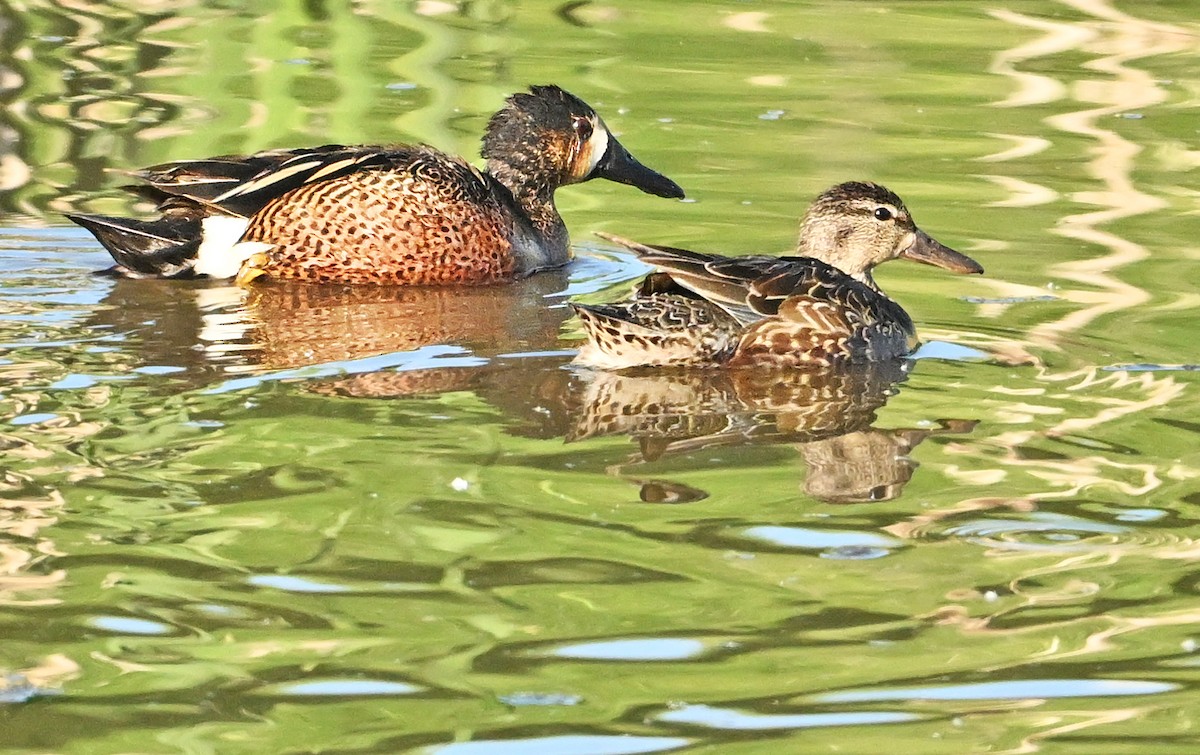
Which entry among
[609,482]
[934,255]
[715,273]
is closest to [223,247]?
[715,273]

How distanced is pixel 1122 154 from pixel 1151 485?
5703mm

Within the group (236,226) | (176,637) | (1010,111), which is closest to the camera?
(176,637)

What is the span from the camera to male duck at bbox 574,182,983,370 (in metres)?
7.71

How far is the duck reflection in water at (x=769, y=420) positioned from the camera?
6305 millimetres

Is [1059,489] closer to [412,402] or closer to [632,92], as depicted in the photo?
[412,402]

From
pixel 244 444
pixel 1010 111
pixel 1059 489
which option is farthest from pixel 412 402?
pixel 1010 111

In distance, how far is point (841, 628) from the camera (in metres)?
4.98

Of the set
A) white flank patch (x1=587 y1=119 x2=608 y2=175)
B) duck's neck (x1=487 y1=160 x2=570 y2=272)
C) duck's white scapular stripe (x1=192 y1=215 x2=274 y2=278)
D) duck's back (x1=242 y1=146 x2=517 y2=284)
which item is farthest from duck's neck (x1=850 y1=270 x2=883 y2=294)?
duck's white scapular stripe (x1=192 y1=215 x2=274 y2=278)

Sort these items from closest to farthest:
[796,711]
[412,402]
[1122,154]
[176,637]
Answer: [796,711]
[176,637]
[412,402]
[1122,154]

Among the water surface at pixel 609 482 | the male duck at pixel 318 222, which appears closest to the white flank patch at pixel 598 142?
the water surface at pixel 609 482

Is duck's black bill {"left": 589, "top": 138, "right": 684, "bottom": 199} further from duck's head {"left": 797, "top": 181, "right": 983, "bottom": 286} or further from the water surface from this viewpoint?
duck's head {"left": 797, "top": 181, "right": 983, "bottom": 286}

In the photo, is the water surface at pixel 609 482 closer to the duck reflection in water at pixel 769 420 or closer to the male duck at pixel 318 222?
the duck reflection in water at pixel 769 420

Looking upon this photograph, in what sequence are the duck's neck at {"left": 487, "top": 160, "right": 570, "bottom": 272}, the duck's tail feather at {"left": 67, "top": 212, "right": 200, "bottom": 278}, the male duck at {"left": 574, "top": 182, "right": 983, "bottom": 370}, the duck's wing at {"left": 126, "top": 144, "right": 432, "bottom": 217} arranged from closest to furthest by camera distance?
1. the male duck at {"left": 574, "top": 182, "right": 983, "bottom": 370}
2. the duck's tail feather at {"left": 67, "top": 212, "right": 200, "bottom": 278}
3. the duck's wing at {"left": 126, "top": 144, "right": 432, "bottom": 217}
4. the duck's neck at {"left": 487, "top": 160, "right": 570, "bottom": 272}

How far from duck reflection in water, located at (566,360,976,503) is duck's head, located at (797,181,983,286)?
885 millimetres
